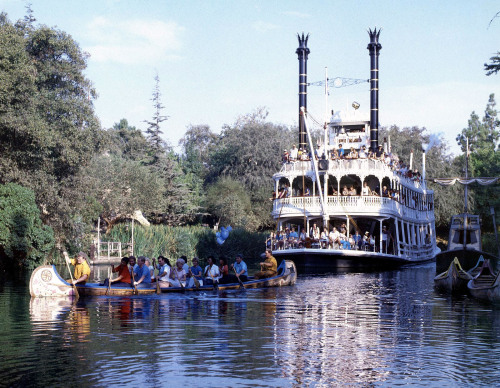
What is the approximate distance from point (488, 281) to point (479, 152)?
172 feet

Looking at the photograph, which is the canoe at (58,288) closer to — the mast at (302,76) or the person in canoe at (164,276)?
the person in canoe at (164,276)

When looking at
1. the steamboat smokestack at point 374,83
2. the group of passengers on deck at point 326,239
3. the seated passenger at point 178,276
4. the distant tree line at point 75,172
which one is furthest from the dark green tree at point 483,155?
the seated passenger at point 178,276

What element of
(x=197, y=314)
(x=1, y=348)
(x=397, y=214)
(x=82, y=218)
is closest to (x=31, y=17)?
(x=82, y=218)

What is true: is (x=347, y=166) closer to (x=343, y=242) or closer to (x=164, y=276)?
(x=343, y=242)

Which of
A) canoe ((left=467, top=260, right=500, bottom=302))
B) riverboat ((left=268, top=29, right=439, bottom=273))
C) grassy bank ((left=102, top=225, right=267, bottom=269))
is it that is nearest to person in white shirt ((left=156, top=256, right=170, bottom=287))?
canoe ((left=467, top=260, right=500, bottom=302))

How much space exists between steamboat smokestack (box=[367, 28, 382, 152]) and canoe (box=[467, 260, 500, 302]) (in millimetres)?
20304

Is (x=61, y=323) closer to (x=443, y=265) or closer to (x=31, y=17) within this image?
(x=443, y=265)

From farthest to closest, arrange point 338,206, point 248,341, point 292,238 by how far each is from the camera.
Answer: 1. point 292,238
2. point 338,206
3. point 248,341

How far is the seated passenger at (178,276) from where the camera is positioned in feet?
75.9

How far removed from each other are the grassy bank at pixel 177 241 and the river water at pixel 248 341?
71.5 feet

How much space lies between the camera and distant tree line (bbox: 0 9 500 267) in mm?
31625

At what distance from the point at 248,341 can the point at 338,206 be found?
911 inches

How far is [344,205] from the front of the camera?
3631 centimetres

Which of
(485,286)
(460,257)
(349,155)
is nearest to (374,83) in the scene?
(349,155)
